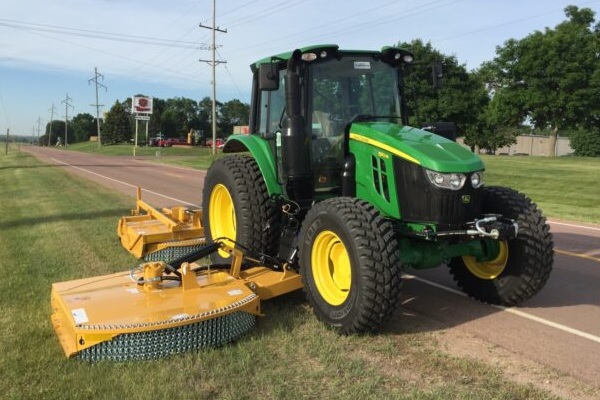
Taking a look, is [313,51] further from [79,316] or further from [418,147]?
[79,316]

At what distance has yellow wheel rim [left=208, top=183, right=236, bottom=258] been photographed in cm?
621

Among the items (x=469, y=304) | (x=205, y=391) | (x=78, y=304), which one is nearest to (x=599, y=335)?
(x=469, y=304)

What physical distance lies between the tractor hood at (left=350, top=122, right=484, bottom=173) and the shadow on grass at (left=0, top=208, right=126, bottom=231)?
22.9 ft

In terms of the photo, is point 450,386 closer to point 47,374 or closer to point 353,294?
point 353,294

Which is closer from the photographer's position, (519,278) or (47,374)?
(47,374)

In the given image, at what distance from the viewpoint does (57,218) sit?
995 centimetres

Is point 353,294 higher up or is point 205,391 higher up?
point 353,294

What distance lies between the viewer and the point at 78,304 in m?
3.92

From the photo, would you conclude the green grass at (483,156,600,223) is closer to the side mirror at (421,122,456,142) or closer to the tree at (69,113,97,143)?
the side mirror at (421,122,456,142)

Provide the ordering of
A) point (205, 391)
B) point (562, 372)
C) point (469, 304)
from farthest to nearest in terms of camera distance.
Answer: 1. point (469, 304)
2. point (562, 372)
3. point (205, 391)

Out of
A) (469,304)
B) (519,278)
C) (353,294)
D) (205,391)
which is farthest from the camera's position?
(469,304)

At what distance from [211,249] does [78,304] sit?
1300 mm

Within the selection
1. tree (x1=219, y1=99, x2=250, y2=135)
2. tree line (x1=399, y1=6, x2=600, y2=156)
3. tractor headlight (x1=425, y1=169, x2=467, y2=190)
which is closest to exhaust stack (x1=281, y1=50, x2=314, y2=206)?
tractor headlight (x1=425, y1=169, x2=467, y2=190)

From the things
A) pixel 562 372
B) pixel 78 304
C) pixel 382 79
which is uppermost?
pixel 382 79
